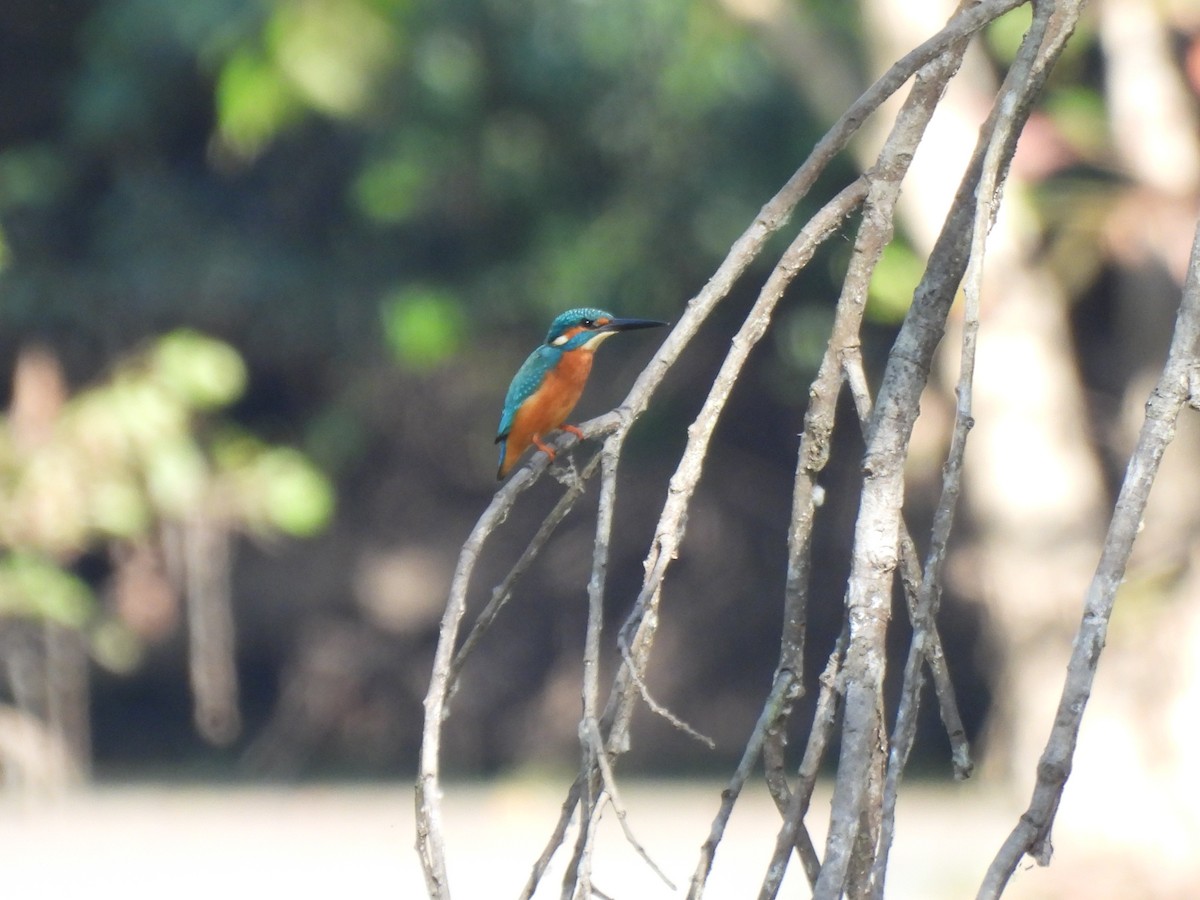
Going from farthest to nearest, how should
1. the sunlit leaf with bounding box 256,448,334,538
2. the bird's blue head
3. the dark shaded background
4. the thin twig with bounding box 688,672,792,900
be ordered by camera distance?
the dark shaded background → the sunlit leaf with bounding box 256,448,334,538 → the bird's blue head → the thin twig with bounding box 688,672,792,900

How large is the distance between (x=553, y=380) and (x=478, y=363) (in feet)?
14.5

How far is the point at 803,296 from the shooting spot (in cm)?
778

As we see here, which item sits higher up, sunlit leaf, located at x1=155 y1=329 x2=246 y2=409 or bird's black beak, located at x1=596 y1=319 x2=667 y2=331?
sunlit leaf, located at x1=155 y1=329 x2=246 y2=409

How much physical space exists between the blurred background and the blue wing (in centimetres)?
129

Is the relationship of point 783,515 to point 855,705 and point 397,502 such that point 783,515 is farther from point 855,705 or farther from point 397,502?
point 855,705

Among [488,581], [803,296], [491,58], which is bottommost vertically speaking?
[488,581]

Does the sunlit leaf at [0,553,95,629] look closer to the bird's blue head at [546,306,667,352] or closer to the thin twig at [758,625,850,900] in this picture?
the bird's blue head at [546,306,667,352]

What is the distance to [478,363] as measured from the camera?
26.4ft

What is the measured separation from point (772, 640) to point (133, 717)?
3.63 metres

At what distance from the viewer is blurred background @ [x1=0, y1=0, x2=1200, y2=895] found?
5.67 meters

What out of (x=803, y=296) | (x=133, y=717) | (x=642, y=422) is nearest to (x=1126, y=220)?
(x=803, y=296)

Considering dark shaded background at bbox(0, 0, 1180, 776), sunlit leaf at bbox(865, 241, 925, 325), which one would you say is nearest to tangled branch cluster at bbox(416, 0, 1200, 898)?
sunlit leaf at bbox(865, 241, 925, 325)

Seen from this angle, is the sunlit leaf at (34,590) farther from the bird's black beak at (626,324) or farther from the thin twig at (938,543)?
the thin twig at (938,543)

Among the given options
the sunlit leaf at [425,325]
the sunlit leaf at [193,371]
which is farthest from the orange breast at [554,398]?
the sunlit leaf at [425,325]
